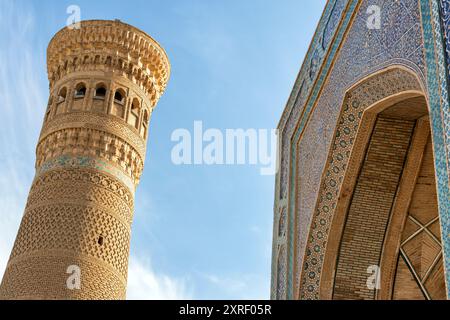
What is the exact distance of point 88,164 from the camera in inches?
287

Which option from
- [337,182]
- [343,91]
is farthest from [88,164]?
[343,91]

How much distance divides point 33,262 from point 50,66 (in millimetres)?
2961

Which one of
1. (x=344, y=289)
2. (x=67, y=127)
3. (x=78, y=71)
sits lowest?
(x=344, y=289)

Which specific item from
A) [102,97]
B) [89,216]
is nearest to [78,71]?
[102,97]

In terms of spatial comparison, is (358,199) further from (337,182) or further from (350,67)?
(350,67)

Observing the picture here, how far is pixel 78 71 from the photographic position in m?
8.16

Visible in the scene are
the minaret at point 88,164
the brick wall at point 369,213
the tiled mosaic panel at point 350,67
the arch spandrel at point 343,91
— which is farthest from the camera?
the minaret at point 88,164

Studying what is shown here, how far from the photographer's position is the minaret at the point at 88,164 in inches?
260

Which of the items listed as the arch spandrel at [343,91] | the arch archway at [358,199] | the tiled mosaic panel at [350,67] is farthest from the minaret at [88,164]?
the arch archway at [358,199]

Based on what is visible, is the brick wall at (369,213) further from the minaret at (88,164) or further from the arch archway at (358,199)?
the minaret at (88,164)

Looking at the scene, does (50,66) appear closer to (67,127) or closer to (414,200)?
(67,127)

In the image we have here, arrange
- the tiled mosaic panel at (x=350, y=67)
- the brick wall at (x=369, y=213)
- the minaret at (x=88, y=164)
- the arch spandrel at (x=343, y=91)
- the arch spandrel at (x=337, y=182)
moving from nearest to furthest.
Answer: the arch spandrel at (x=343, y=91)
the tiled mosaic panel at (x=350, y=67)
the arch spandrel at (x=337, y=182)
the brick wall at (x=369, y=213)
the minaret at (x=88, y=164)

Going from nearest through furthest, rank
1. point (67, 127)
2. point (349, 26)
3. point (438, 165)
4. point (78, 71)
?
point (438, 165) < point (349, 26) < point (67, 127) < point (78, 71)

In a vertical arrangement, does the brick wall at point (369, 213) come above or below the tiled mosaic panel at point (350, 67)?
below
